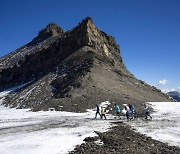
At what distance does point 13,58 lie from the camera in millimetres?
138625

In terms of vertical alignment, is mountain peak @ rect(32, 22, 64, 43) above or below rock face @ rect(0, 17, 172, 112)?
above

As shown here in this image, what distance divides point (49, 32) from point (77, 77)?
89.3 metres

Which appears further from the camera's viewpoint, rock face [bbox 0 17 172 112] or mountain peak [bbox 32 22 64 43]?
mountain peak [bbox 32 22 64 43]

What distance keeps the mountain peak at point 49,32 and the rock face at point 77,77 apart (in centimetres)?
3284

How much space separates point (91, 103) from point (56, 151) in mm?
31188

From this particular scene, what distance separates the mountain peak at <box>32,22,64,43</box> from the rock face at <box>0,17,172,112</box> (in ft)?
108

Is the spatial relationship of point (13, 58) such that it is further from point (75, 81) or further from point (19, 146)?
point (19, 146)

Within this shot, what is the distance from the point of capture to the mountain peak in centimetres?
14894

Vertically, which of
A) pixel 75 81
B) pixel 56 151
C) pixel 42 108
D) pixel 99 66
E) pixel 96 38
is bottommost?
pixel 56 151

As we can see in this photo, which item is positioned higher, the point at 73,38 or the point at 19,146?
the point at 73,38

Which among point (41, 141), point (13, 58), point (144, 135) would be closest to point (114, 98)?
point (144, 135)

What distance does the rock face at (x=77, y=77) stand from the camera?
178 feet

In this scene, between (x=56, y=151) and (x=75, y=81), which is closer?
(x=56, y=151)

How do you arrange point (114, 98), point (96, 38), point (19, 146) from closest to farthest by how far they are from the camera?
point (19, 146) < point (114, 98) < point (96, 38)
